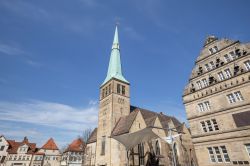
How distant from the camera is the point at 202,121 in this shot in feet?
60.2

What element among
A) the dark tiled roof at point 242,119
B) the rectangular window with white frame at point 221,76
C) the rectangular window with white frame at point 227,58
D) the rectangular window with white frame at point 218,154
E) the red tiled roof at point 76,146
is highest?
the rectangular window with white frame at point 227,58

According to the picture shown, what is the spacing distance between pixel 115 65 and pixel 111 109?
41.1ft

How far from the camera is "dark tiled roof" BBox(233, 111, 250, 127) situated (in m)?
14.7

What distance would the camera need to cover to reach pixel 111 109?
3291cm

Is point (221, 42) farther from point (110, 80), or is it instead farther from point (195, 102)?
point (110, 80)

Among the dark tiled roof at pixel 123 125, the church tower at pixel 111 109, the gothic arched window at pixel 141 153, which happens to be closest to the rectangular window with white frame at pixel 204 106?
the gothic arched window at pixel 141 153

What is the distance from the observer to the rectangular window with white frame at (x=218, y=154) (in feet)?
Answer: 51.8

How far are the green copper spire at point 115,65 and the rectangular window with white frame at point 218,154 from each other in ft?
80.8

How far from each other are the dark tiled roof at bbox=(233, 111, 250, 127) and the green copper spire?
84.0ft

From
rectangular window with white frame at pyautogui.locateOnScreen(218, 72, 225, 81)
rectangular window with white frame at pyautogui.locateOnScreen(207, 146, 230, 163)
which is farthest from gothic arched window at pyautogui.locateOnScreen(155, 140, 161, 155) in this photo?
rectangular window with white frame at pyautogui.locateOnScreen(218, 72, 225, 81)

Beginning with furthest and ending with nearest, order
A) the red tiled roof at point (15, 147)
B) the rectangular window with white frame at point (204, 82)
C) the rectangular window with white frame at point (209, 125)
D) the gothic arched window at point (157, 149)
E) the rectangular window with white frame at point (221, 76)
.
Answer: the red tiled roof at point (15, 147), the gothic arched window at point (157, 149), the rectangular window with white frame at point (204, 82), the rectangular window with white frame at point (221, 76), the rectangular window with white frame at point (209, 125)

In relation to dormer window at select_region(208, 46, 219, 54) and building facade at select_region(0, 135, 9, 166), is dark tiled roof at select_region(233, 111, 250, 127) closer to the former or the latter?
dormer window at select_region(208, 46, 219, 54)

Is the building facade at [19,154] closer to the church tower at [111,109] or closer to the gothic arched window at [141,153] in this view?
the church tower at [111,109]

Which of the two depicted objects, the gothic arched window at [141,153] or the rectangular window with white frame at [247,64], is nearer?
the rectangular window with white frame at [247,64]
